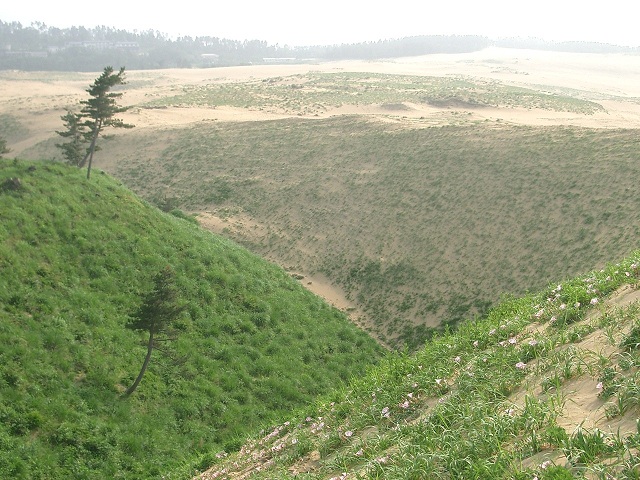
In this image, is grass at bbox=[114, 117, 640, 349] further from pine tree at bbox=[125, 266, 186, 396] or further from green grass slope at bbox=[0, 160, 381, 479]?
pine tree at bbox=[125, 266, 186, 396]

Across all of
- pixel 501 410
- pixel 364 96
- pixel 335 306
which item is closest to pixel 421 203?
pixel 335 306

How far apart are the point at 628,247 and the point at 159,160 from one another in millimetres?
37990

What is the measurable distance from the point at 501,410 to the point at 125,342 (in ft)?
40.1

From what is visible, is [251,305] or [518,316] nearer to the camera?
[518,316]

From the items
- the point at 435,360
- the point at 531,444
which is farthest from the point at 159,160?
the point at 531,444

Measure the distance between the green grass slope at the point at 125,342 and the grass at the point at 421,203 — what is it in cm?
558

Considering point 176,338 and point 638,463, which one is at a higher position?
point 638,463

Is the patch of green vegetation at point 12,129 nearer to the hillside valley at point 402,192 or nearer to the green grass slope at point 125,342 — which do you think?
the hillside valley at point 402,192

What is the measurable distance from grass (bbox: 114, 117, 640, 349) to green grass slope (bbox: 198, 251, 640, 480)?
1187cm

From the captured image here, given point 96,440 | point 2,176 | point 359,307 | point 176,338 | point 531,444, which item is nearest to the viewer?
point 531,444

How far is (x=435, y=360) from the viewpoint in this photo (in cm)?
1112

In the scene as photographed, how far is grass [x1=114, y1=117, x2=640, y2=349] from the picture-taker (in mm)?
24234

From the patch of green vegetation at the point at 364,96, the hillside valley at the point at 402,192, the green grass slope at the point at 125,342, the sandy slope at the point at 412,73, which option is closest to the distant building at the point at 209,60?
the sandy slope at the point at 412,73

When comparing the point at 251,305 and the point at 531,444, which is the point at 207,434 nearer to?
the point at 251,305
